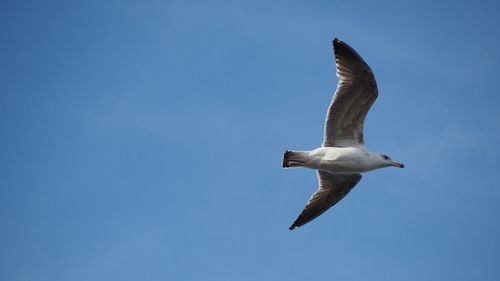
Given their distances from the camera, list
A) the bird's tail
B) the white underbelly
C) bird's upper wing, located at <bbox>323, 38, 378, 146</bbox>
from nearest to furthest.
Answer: bird's upper wing, located at <bbox>323, 38, 378, 146</bbox>
the white underbelly
the bird's tail

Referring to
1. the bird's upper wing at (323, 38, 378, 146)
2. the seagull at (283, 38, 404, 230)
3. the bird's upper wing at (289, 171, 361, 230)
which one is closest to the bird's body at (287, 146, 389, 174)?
the seagull at (283, 38, 404, 230)

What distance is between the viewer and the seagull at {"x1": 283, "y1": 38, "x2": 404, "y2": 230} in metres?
14.4

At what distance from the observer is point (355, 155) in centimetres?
1466

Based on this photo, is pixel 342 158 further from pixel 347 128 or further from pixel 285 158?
pixel 285 158

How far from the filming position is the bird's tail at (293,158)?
14.8 metres

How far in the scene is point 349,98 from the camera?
14438 millimetres

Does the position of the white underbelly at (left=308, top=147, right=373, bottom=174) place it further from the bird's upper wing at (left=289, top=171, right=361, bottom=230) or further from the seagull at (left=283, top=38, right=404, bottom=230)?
the bird's upper wing at (left=289, top=171, right=361, bottom=230)

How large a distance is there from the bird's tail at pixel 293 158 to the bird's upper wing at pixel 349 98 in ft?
2.35

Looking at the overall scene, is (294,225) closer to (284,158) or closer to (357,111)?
(284,158)

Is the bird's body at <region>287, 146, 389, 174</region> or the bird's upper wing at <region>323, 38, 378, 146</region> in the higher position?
the bird's upper wing at <region>323, 38, 378, 146</region>

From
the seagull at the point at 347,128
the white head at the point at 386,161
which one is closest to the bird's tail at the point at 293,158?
the seagull at the point at 347,128

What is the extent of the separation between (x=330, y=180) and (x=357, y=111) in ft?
7.02

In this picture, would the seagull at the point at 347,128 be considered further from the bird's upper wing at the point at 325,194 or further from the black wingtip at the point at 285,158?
the bird's upper wing at the point at 325,194

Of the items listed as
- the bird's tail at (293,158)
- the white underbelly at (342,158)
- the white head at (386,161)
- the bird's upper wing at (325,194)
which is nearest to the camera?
the white underbelly at (342,158)
